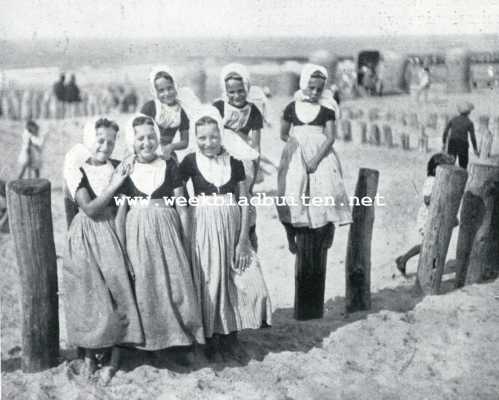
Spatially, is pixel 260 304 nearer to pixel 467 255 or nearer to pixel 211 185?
pixel 211 185

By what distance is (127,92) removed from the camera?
63.1 ft

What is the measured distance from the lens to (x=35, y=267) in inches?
155

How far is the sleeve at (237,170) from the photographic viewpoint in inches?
160

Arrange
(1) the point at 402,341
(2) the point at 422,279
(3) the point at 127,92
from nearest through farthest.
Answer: (1) the point at 402,341
(2) the point at 422,279
(3) the point at 127,92

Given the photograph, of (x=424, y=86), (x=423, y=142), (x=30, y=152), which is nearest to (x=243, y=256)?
(x=30, y=152)

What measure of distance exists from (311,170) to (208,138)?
1.05 m

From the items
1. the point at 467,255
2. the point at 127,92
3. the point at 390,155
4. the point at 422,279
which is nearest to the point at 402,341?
the point at 422,279

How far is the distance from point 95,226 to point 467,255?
3319 mm

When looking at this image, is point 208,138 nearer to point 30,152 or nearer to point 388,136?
point 30,152

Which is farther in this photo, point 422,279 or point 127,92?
point 127,92

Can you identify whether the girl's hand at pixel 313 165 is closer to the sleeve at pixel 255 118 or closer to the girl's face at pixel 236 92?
the sleeve at pixel 255 118

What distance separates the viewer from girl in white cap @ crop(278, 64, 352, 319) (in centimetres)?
464

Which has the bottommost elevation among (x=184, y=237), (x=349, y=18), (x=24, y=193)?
(x=184, y=237)

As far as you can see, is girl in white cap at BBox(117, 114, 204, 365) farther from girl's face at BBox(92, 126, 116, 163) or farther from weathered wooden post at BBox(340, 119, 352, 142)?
weathered wooden post at BBox(340, 119, 352, 142)
